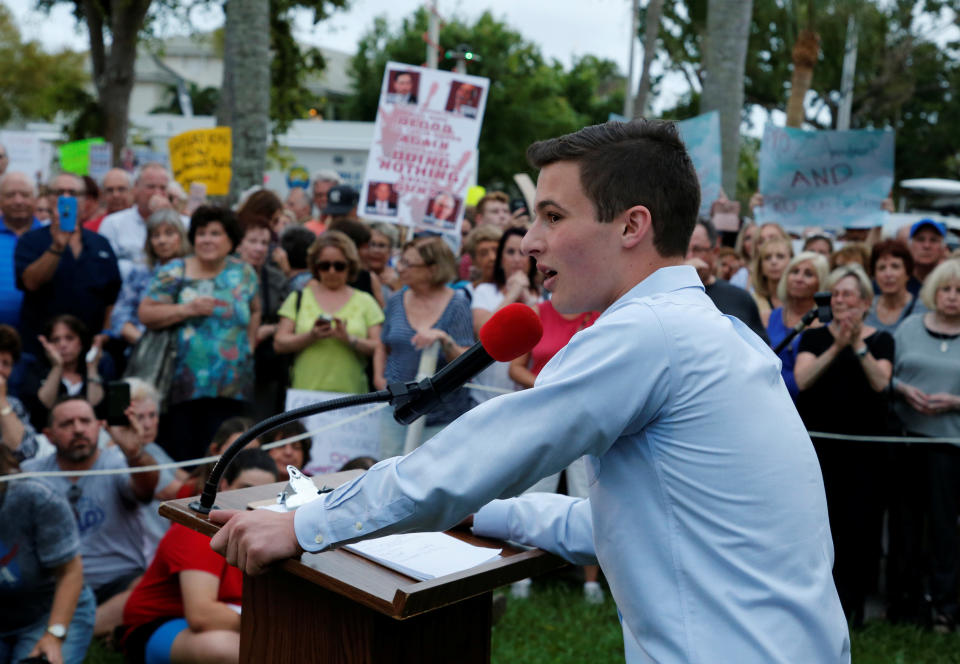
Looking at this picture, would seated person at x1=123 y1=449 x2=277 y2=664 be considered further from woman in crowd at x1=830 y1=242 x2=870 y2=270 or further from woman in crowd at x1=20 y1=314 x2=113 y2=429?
woman in crowd at x1=830 y1=242 x2=870 y2=270

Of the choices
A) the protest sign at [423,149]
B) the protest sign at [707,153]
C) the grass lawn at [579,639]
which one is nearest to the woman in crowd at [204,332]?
the grass lawn at [579,639]

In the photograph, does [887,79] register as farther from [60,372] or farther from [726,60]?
[60,372]

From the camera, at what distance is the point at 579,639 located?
18.2ft

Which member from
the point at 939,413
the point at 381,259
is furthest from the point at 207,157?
the point at 939,413

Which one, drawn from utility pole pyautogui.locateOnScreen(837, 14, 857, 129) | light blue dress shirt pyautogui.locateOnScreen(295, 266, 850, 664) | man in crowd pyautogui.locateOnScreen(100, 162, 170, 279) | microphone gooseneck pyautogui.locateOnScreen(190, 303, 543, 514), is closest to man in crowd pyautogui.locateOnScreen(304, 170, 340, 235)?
man in crowd pyautogui.locateOnScreen(100, 162, 170, 279)

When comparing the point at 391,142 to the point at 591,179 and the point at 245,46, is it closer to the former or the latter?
the point at 245,46

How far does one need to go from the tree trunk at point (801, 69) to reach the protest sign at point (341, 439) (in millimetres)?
12342

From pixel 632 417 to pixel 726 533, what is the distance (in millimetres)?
261

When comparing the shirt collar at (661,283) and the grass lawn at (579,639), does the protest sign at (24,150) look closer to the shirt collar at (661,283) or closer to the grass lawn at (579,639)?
the grass lawn at (579,639)

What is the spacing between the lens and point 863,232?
10.6 meters

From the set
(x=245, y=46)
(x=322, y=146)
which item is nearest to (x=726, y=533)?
(x=245, y=46)

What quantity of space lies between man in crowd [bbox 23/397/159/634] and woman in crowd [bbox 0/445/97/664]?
655 millimetres

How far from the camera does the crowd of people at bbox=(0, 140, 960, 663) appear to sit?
556 centimetres

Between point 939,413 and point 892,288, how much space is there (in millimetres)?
1083
